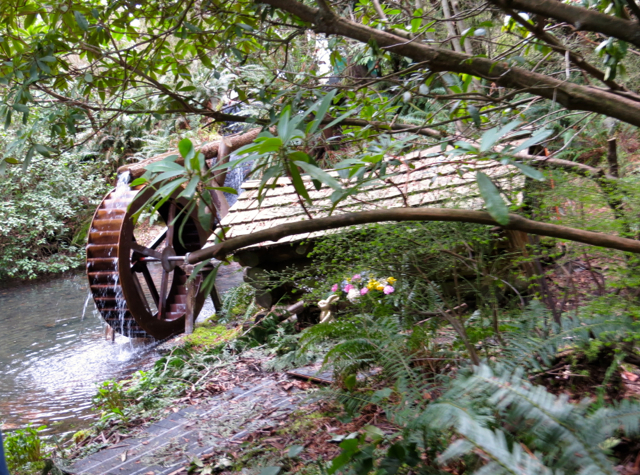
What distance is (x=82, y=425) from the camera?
5227mm

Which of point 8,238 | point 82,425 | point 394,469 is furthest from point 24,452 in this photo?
point 8,238

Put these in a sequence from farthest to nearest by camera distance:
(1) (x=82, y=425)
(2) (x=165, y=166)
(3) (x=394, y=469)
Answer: (1) (x=82, y=425) → (3) (x=394, y=469) → (2) (x=165, y=166)

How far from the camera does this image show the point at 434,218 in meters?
1.46

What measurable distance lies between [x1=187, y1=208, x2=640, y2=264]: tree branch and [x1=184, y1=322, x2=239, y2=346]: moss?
4.69 metres

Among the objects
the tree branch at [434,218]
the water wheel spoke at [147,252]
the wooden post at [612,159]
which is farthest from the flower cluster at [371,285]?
the water wheel spoke at [147,252]

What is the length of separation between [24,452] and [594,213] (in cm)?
440

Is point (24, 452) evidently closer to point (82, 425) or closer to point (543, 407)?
point (82, 425)

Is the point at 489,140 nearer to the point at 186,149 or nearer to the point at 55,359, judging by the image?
the point at 186,149

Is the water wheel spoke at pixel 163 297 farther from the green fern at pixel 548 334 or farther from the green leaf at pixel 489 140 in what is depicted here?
the green leaf at pixel 489 140

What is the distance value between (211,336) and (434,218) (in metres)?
5.46

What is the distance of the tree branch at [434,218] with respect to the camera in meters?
1.39

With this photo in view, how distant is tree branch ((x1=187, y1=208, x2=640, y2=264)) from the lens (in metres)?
1.39

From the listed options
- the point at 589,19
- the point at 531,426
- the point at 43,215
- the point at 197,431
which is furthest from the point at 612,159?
the point at 43,215

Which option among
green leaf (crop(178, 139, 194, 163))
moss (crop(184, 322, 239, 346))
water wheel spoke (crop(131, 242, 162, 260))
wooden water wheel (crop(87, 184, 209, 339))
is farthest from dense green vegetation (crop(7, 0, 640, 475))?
water wheel spoke (crop(131, 242, 162, 260))
